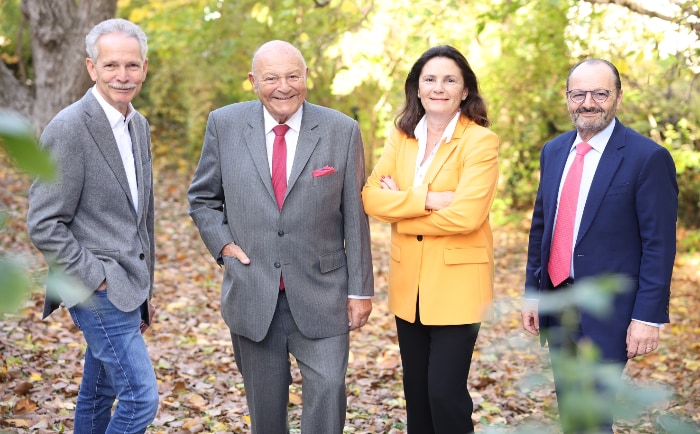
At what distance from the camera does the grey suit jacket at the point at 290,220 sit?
3.65 m

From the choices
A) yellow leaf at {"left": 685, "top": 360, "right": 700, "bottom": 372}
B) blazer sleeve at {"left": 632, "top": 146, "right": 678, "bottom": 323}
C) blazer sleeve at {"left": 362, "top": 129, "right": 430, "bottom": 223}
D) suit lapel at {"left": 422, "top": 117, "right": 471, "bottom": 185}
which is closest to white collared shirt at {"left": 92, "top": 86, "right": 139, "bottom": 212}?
blazer sleeve at {"left": 362, "top": 129, "right": 430, "bottom": 223}

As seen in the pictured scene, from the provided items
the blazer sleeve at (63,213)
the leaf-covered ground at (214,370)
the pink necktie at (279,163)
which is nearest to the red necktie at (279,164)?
the pink necktie at (279,163)

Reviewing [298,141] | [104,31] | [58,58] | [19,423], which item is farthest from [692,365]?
[58,58]

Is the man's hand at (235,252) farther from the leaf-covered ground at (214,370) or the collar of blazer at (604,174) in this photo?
the collar of blazer at (604,174)

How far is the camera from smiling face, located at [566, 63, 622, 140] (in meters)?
3.40

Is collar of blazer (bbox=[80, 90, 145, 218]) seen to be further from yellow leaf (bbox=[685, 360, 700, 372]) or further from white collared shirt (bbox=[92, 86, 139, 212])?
yellow leaf (bbox=[685, 360, 700, 372])

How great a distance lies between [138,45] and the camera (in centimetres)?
345

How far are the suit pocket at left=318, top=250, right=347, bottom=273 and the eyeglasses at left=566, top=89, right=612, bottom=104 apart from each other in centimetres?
125

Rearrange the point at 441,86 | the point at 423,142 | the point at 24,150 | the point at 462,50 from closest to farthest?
the point at 24,150 < the point at 441,86 < the point at 423,142 < the point at 462,50

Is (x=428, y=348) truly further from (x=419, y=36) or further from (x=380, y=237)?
(x=380, y=237)

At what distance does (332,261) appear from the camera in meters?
3.75

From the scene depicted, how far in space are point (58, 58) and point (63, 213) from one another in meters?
6.20

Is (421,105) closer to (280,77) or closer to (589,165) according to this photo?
(280,77)

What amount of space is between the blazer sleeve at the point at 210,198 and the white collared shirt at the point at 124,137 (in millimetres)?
312
